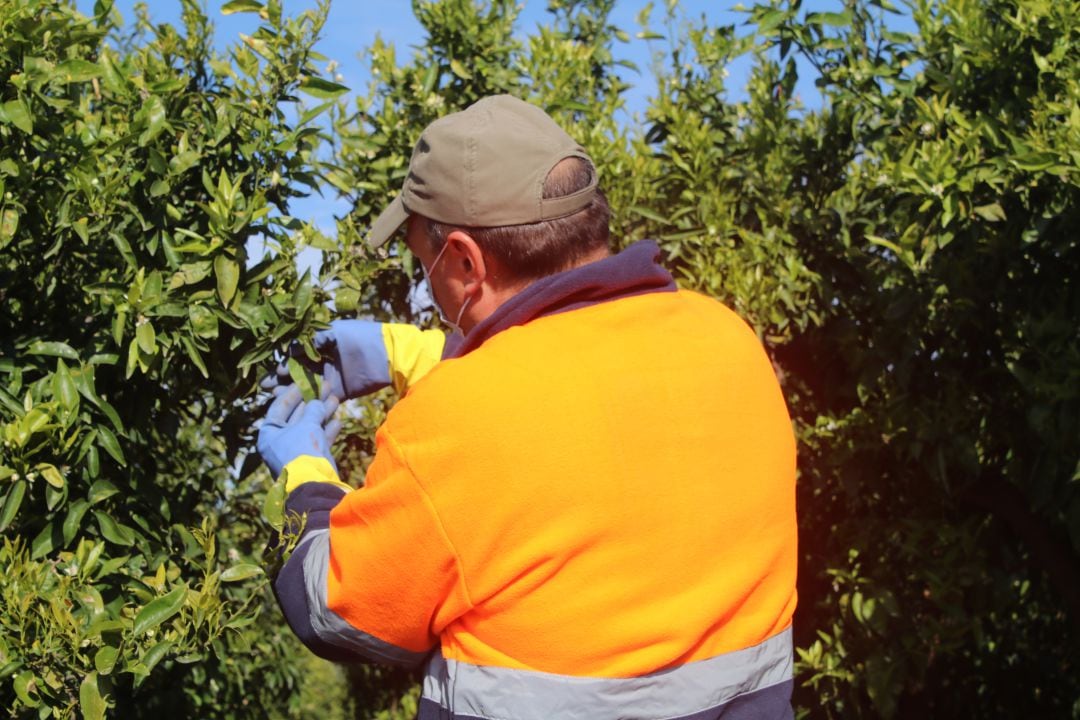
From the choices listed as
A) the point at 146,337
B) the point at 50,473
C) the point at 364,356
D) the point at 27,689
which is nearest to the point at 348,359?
the point at 364,356

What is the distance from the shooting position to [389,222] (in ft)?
7.32

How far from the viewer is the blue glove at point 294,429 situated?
2285 millimetres

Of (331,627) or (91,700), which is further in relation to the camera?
(91,700)

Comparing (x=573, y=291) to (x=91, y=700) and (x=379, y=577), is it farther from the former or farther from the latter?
(x=91, y=700)

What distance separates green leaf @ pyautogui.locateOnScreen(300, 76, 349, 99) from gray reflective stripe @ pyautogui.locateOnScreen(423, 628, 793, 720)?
1335 mm

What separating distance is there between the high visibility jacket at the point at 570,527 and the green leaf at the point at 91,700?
47cm

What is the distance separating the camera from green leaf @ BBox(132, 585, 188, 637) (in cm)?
213

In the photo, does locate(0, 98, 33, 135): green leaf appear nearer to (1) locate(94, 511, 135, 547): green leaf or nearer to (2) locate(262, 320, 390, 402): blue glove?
(2) locate(262, 320, 390, 402): blue glove

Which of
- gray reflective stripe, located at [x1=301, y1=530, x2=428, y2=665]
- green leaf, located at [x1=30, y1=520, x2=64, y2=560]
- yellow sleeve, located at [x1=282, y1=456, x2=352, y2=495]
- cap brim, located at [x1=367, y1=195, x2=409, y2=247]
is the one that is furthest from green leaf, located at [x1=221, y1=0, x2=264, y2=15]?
gray reflective stripe, located at [x1=301, y1=530, x2=428, y2=665]

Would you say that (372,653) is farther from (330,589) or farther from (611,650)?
(611,650)

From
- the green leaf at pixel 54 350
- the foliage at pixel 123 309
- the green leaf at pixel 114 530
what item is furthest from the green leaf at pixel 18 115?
the green leaf at pixel 114 530

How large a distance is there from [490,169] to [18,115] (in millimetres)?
1039

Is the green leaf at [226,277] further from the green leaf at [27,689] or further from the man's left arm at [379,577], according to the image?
the green leaf at [27,689]

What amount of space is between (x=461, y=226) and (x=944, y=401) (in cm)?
189
